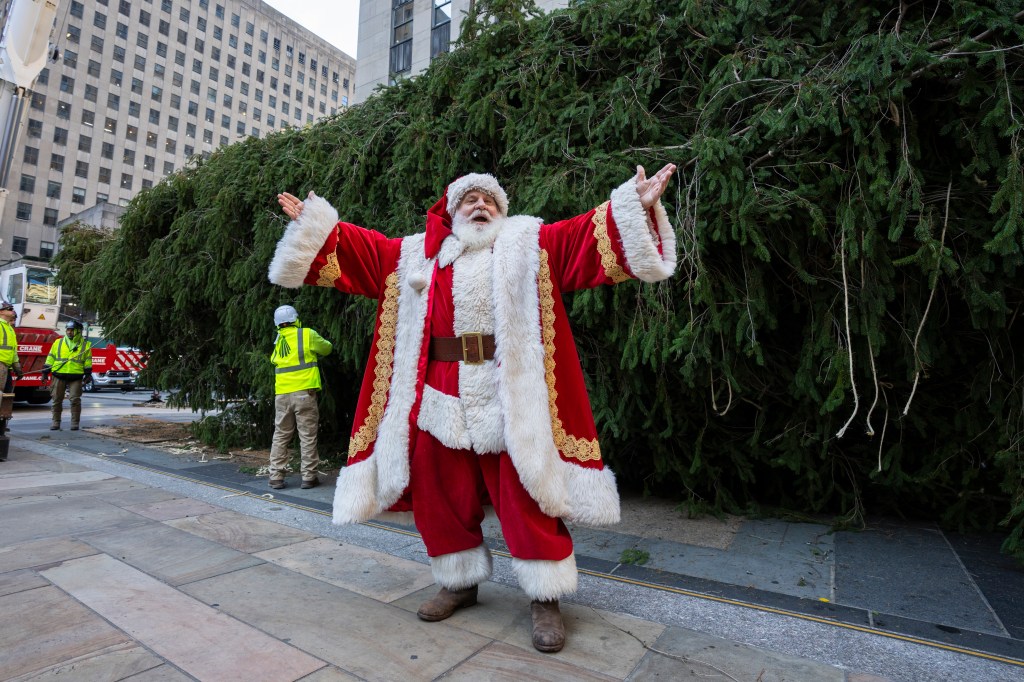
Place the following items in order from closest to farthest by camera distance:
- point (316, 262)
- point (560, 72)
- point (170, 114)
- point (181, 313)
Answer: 1. point (316, 262)
2. point (560, 72)
3. point (181, 313)
4. point (170, 114)

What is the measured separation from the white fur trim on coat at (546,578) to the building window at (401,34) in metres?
24.4

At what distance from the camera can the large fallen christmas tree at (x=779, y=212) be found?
312cm

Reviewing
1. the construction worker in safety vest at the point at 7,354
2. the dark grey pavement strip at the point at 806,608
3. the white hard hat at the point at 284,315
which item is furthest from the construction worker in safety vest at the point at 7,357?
the dark grey pavement strip at the point at 806,608

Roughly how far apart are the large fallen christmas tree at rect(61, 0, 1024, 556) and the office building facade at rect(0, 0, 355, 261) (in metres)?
44.4

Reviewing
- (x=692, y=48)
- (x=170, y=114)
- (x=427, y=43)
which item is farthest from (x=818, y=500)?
(x=170, y=114)

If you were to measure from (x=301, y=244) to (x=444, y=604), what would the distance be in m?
1.73

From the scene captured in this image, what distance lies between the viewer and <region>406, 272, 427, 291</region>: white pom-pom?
102 inches

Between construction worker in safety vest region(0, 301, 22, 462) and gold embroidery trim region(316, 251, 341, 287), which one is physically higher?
gold embroidery trim region(316, 251, 341, 287)

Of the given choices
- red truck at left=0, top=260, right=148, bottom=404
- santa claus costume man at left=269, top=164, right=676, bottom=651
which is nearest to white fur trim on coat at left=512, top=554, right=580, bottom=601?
santa claus costume man at left=269, top=164, right=676, bottom=651

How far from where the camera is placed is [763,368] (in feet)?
13.6

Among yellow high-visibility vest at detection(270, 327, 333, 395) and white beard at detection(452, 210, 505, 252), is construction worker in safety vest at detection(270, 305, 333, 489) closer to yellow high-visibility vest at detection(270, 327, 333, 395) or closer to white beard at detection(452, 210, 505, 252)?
yellow high-visibility vest at detection(270, 327, 333, 395)

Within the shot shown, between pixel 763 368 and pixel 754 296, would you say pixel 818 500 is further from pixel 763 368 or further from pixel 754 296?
pixel 754 296

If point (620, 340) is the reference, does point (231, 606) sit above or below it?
below

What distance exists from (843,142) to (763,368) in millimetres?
1583
